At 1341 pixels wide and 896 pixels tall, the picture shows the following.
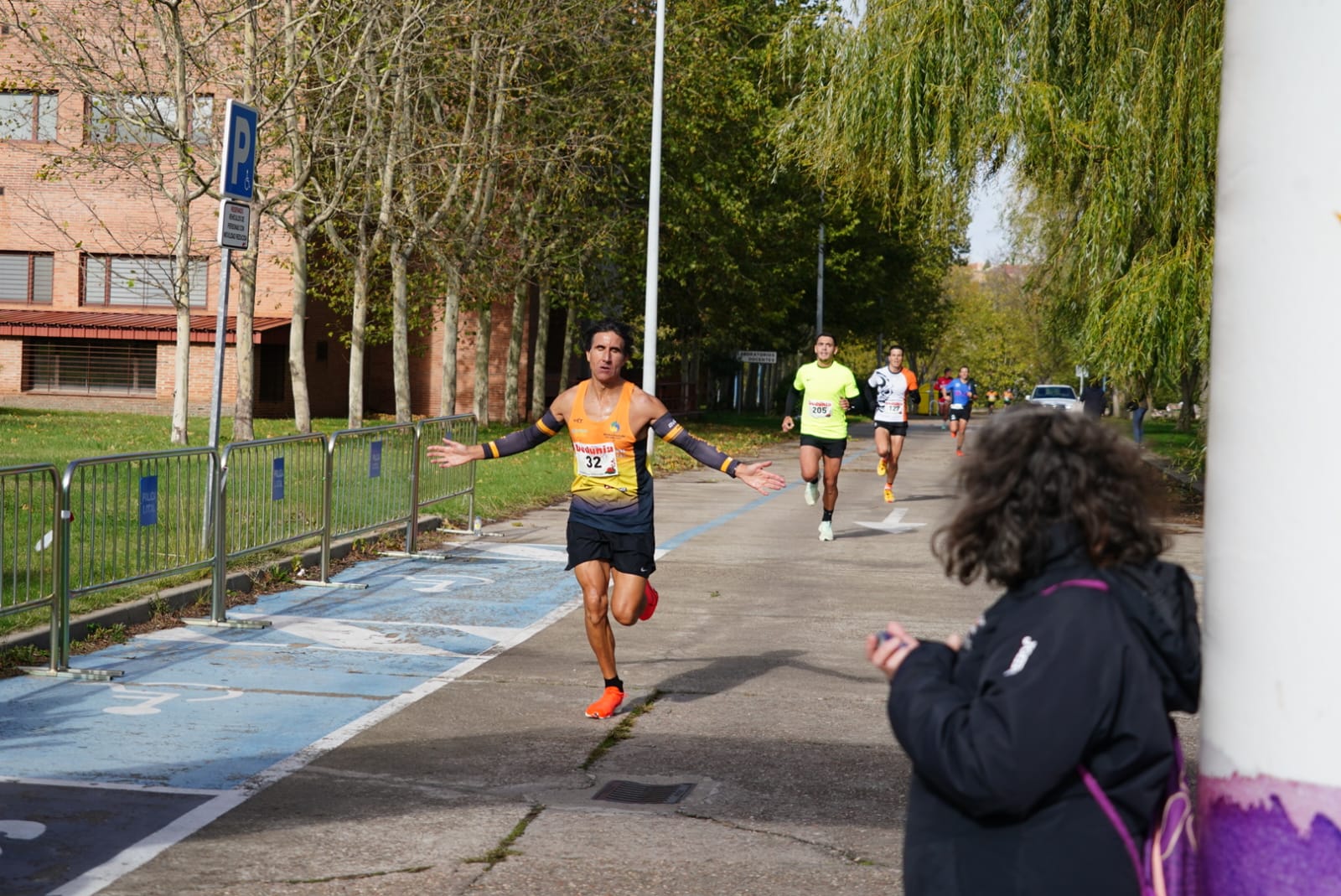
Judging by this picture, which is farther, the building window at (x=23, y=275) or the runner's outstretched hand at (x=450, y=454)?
the building window at (x=23, y=275)

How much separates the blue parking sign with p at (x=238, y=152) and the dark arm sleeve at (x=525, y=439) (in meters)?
3.57

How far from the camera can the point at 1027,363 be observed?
117750mm

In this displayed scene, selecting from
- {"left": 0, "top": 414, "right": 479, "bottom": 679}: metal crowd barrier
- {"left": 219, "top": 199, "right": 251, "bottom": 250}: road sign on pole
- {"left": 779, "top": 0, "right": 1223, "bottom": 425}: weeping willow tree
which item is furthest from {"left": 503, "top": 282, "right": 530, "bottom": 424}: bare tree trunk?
{"left": 219, "top": 199, "right": 251, "bottom": 250}: road sign on pole

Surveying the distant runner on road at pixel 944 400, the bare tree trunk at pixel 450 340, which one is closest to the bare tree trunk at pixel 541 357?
the bare tree trunk at pixel 450 340

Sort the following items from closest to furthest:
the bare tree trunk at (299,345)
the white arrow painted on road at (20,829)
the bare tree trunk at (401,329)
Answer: the white arrow painted on road at (20,829) → the bare tree trunk at (299,345) → the bare tree trunk at (401,329)

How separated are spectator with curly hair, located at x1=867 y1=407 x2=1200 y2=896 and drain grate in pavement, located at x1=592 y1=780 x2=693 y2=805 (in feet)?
11.9

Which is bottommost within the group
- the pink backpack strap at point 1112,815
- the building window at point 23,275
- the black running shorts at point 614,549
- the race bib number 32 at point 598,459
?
the black running shorts at point 614,549

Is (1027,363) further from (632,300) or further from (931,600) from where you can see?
(931,600)

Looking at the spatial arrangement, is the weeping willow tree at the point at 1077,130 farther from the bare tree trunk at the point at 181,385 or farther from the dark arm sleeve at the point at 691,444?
the bare tree trunk at the point at 181,385

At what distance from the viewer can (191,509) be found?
395 inches

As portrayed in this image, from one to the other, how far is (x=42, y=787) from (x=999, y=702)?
475cm

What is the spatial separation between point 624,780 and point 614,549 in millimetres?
1666

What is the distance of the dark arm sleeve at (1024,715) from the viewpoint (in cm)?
235

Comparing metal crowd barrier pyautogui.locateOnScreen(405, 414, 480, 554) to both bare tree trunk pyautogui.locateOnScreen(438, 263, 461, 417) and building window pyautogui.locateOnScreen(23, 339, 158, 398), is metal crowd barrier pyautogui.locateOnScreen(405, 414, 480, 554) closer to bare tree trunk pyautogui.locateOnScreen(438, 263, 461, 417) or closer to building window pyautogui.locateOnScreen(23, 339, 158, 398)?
bare tree trunk pyautogui.locateOnScreen(438, 263, 461, 417)
